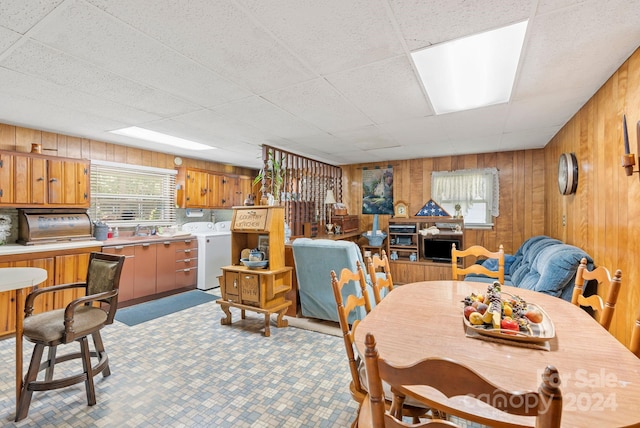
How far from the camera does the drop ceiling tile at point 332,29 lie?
1.43 meters

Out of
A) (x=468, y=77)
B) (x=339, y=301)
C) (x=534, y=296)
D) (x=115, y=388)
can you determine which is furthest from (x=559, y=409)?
(x=115, y=388)

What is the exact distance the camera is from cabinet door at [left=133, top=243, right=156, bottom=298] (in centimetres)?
418

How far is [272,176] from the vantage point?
14.2 feet

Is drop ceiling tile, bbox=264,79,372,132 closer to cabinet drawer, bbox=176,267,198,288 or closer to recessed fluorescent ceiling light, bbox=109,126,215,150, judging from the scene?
recessed fluorescent ceiling light, bbox=109,126,215,150

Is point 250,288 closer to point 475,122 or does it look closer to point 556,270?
point 556,270

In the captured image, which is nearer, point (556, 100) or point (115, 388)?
point (115, 388)

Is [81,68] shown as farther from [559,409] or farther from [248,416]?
[559,409]

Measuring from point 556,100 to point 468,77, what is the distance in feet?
3.58

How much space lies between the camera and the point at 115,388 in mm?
2219

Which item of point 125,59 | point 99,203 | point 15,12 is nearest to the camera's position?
point 15,12

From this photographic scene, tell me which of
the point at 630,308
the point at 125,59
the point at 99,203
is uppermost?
the point at 125,59

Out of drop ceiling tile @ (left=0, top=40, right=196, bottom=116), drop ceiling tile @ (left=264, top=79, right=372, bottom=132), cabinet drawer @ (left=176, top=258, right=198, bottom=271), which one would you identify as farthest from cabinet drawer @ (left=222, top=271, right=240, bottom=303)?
drop ceiling tile @ (left=264, top=79, right=372, bottom=132)

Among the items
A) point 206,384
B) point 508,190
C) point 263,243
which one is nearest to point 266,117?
point 263,243

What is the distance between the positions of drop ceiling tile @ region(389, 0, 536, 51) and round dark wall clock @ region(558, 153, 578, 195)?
2235 mm
